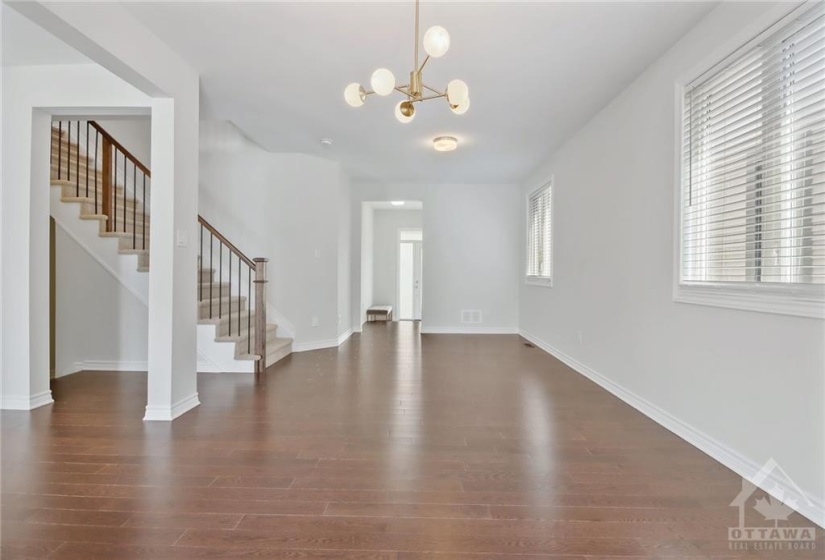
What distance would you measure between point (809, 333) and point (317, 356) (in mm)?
4648

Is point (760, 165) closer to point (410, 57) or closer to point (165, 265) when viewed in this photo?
point (410, 57)

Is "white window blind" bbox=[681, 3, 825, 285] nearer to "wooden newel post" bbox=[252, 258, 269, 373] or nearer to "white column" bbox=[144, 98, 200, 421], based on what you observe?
"white column" bbox=[144, 98, 200, 421]

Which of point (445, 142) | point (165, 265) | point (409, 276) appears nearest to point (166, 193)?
point (165, 265)

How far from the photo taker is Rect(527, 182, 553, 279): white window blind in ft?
19.2

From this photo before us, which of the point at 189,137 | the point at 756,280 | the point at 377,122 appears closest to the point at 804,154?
the point at 756,280

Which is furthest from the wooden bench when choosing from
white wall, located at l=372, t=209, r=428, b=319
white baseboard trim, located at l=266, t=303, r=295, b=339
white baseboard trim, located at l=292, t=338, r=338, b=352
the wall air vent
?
white baseboard trim, located at l=266, t=303, r=295, b=339

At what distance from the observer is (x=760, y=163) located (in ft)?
7.00

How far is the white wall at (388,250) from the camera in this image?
971 cm

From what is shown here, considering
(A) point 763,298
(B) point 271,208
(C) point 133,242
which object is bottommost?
(A) point 763,298

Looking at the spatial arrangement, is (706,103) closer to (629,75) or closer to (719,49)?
(719,49)

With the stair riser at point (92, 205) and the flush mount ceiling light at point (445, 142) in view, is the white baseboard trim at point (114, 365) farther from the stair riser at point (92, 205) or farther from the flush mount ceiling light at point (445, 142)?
the flush mount ceiling light at point (445, 142)

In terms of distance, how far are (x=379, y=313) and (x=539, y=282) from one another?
12.8 ft

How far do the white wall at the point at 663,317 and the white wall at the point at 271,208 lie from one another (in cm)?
342

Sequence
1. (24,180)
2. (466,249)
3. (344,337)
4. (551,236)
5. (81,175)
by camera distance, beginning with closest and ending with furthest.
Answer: (24,180) → (81,175) → (551,236) → (344,337) → (466,249)
